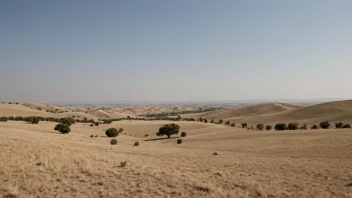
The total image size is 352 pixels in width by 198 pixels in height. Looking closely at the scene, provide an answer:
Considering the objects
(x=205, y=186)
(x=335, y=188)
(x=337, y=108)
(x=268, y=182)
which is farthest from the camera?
(x=337, y=108)

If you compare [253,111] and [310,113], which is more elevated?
[310,113]

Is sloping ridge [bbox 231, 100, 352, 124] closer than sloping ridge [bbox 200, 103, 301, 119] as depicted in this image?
Yes

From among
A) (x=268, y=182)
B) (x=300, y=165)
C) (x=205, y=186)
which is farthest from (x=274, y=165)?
(x=205, y=186)

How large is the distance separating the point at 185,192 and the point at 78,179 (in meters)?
5.86

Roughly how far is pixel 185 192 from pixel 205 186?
56.3 inches

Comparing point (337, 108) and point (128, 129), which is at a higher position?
point (337, 108)

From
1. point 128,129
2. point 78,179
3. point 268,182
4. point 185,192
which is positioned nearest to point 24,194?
point 78,179

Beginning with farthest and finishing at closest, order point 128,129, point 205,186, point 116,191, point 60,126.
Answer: point 128,129 → point 60,126 → point 205,186 → point 116,191

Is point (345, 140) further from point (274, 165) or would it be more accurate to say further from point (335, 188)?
point (335, 188)

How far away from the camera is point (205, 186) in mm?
13922

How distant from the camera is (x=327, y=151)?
31.4 metres

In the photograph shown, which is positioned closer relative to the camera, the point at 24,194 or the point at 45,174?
the point at 24,194

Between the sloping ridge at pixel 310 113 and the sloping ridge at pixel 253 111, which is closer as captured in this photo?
the sloping ridge at pixel 310 113

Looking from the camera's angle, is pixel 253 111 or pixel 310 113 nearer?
pixel 310 113
